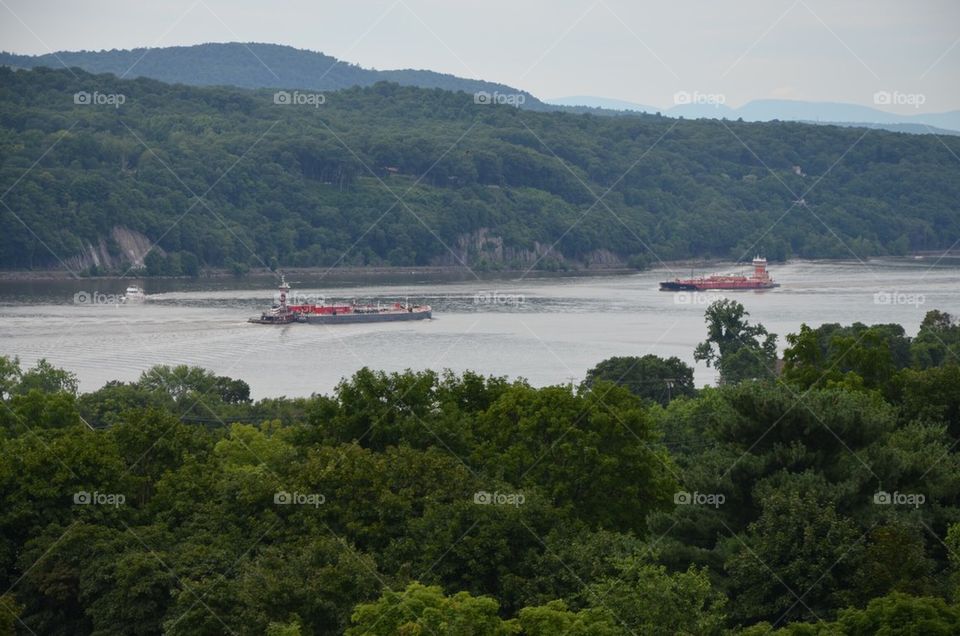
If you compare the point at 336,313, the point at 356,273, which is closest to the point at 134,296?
the point at 336,313

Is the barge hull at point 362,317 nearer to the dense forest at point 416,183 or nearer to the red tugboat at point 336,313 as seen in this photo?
the red tugboat at point 336,313

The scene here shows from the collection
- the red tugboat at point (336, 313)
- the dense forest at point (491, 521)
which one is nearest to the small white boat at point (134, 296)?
the red tugboat at point (336, 313)

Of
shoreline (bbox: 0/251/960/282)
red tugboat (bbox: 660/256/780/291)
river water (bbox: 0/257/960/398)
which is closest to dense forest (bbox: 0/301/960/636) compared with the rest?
river water (bbox: 0/257/960/398)

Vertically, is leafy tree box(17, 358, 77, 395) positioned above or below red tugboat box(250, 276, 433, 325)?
below

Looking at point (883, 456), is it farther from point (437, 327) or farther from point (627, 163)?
point (627, 163)

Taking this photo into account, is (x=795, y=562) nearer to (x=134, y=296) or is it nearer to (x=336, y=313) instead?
(x=336, y=313)

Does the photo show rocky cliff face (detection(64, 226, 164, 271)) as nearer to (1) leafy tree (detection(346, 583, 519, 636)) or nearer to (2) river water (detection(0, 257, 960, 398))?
(2) river water (detection(0, 257, 960, 398))

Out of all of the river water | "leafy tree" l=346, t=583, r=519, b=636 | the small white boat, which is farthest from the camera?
the small white boat

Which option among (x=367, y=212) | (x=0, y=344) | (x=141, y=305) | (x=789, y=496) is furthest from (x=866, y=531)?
(x=367, y=212)
